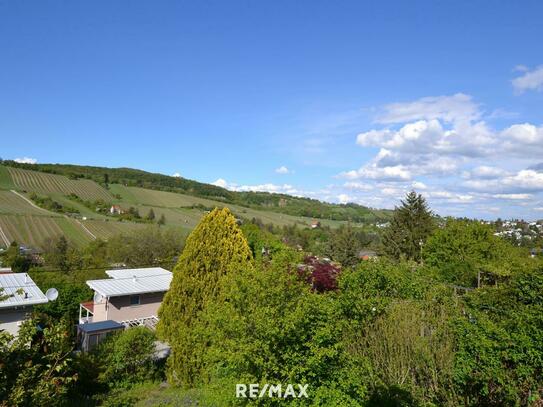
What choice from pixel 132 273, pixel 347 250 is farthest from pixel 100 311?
pixel 347 250

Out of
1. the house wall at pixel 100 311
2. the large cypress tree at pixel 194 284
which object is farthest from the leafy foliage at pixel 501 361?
the house wall at pixel 100 311

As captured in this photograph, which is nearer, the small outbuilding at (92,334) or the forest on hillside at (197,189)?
the small outbuilding at (92,334)

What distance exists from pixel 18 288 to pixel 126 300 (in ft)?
26.1

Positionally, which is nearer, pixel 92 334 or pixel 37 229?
pixel 92 334

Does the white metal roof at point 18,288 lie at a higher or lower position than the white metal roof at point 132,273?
higher

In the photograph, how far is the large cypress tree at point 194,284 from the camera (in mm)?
8578

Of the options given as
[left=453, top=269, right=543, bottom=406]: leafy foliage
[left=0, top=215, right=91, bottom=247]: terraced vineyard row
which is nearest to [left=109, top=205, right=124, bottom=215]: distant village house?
[left=0, top=215, right=91, bottom=247]: terraced vineyard row

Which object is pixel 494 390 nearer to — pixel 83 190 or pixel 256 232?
pixel 256 232

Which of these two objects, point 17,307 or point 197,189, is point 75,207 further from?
point 17,307

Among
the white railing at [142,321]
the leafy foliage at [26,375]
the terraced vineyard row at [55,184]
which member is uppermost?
the terraced vineyard row at [55,184]

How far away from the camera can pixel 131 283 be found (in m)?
19.0

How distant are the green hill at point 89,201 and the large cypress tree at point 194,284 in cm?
4432

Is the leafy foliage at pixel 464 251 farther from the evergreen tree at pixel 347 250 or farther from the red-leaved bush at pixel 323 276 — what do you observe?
the evergreen tree at pixel 347 250

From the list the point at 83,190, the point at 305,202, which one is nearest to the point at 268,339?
the point at 83,190
